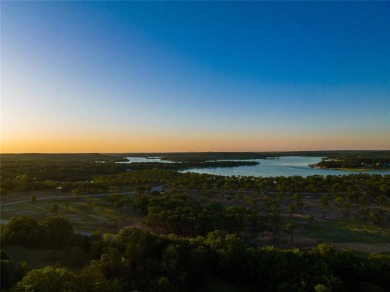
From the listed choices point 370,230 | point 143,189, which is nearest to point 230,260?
point 370,230

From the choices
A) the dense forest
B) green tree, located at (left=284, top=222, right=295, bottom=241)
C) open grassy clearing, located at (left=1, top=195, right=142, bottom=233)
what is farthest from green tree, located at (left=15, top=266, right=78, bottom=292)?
green tree, located at (left=284, top=222, right=295, bottom=241)

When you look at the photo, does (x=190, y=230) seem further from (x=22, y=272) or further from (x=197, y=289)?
(x=22, y=272)

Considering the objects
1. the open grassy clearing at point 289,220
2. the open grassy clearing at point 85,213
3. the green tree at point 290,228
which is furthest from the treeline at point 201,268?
the open grassy clearing at point 85,213

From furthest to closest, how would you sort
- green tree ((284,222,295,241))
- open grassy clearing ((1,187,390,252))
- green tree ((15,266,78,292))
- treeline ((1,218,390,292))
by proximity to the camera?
→ open grassy clearing ((1,187,390,252)), green tree ((284,222,295,241)), treeline ((1,218,390,292)), green tree ((15,266,78,292))

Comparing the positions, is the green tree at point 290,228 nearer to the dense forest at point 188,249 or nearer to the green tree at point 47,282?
the dense forest at point 188,249

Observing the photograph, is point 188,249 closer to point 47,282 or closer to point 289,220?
point 47,282

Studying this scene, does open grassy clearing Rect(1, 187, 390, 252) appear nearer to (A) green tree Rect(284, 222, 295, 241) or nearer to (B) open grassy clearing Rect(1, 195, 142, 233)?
(B) open grassy clearing Rect(1, 195, 142, 233)

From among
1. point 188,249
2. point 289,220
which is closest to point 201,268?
point 188,249

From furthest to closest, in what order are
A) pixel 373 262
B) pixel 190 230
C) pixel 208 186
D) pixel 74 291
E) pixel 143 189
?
pixel 208 186, pixel 143 189, pixel 190 230, pixel 373 262, pixel 74 291
